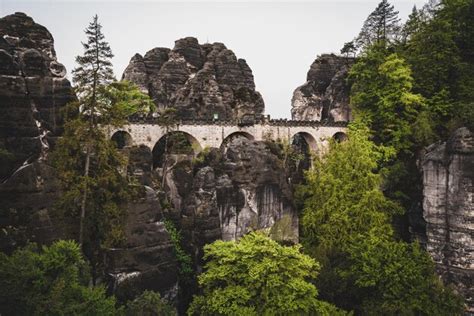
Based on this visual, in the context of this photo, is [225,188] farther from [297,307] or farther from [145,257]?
[297,307]

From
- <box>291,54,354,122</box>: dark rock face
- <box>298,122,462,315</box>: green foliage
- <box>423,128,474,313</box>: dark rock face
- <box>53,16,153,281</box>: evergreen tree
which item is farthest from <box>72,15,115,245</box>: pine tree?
<box>291,54,354,122</box>: dark rock face

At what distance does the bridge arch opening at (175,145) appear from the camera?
102 ft

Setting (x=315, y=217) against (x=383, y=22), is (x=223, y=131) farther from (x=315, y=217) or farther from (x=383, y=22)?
(x=383, y=22)

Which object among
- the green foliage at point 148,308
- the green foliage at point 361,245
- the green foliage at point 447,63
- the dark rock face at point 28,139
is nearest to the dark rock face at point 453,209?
the green foliage at point 361,245

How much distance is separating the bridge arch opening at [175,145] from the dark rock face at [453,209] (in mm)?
18228

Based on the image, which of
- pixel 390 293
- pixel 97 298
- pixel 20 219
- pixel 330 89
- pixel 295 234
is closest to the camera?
pixel 97 298

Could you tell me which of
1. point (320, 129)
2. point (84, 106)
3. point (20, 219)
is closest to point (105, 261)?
point (20, 219)

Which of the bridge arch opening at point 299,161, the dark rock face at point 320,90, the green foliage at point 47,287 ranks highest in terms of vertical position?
the dark rock face at point 320,90

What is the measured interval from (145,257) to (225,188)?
25.9 ft

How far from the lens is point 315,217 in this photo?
26.7 meters

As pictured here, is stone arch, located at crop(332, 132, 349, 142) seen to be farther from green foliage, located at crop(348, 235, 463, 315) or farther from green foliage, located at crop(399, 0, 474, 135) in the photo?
green foliage, located at crop(348, 235, 463, 315)

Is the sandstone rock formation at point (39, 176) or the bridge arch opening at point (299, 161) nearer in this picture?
the sandstone rock formation at point (39, 176)

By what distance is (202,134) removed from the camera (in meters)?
33.3

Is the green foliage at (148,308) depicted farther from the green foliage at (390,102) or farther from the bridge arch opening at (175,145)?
the green foliage at (390,102)
